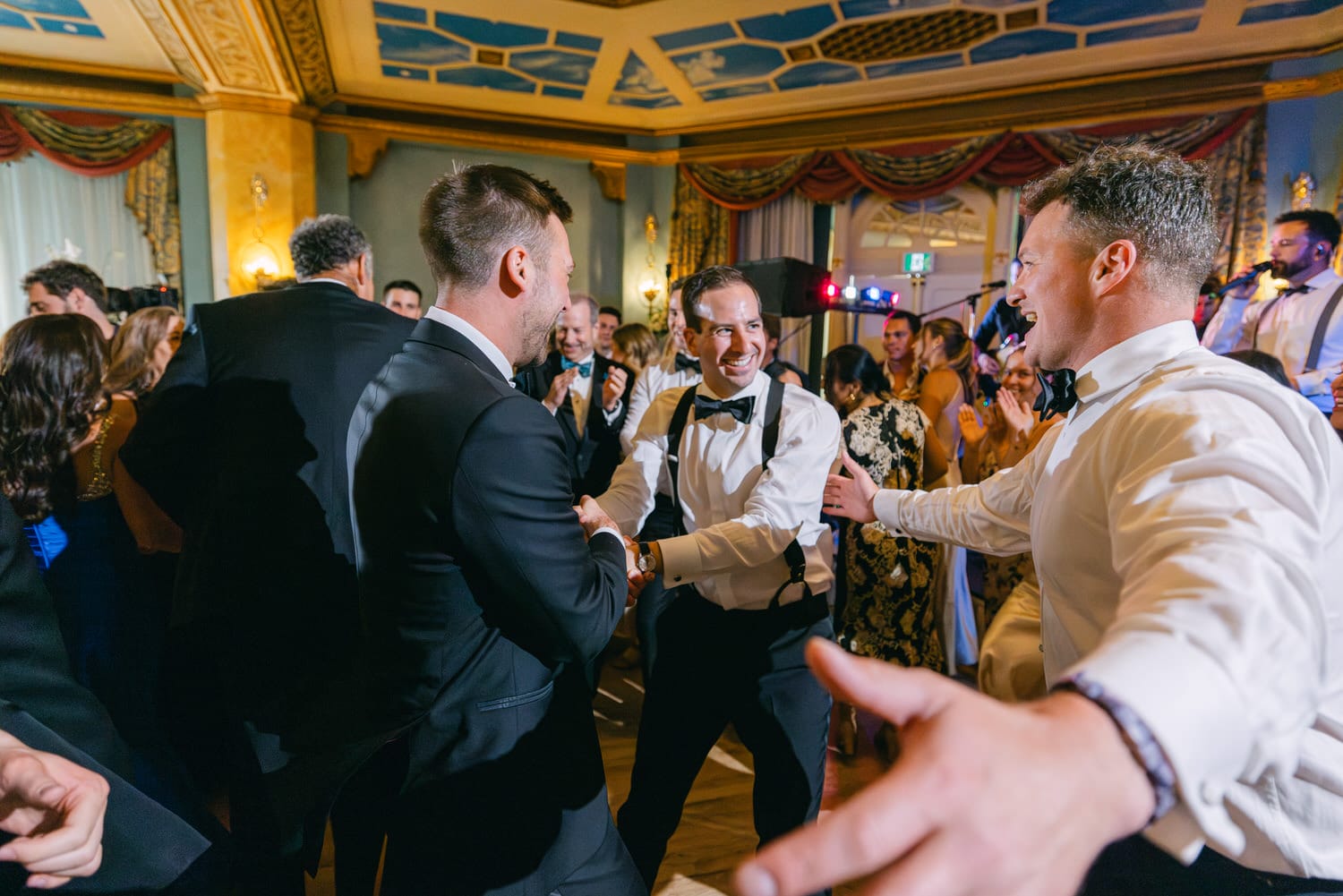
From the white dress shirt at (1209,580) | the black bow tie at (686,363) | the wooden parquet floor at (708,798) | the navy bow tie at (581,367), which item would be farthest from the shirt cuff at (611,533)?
the navy bow tie at (581,367)

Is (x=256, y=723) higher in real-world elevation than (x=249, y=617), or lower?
lower

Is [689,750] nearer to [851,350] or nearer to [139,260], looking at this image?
[851,350]

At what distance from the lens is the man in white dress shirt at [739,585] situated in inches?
68.4

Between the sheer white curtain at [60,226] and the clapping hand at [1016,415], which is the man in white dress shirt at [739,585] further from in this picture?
the sheer white curtain at [60,226]

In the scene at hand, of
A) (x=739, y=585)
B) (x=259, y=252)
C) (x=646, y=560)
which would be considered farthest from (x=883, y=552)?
(x=259, y=252)

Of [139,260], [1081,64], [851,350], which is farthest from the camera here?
[139,260]

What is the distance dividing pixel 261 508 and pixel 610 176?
313 inches

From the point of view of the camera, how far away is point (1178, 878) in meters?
1.00

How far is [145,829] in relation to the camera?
3.03 ft

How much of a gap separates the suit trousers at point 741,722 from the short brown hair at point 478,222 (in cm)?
105

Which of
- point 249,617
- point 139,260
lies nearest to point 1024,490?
point 249,617

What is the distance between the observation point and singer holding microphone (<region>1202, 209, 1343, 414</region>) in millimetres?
3465

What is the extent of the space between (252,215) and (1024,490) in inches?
318

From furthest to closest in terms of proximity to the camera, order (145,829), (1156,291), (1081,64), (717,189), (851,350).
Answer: (717,189) → (1081,64) → (851,350) → (1156,291) → (145,829)
